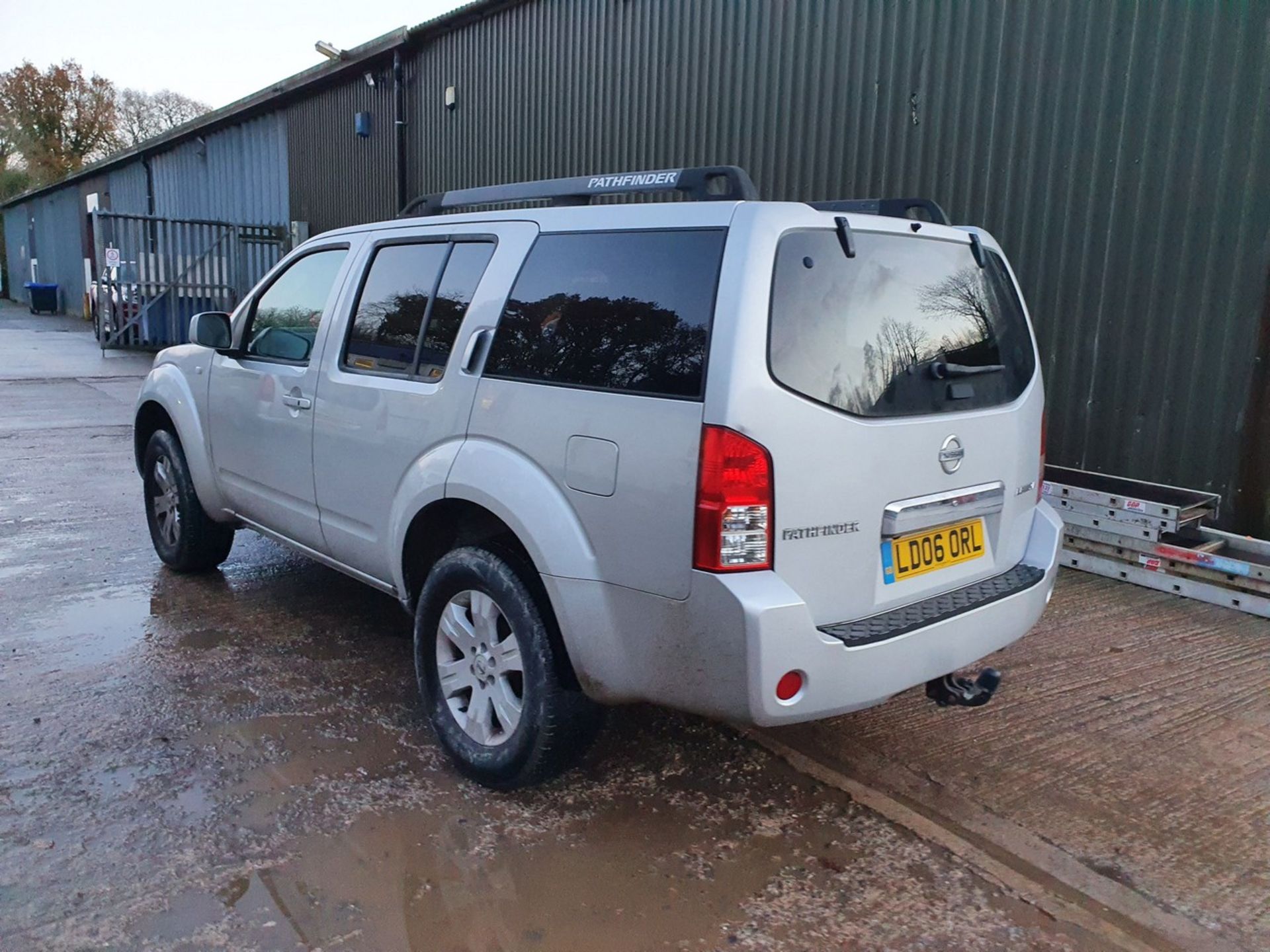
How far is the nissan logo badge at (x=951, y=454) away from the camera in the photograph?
3.12 m

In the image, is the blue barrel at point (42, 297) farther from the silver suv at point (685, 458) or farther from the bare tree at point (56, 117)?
the silver suv at point (685, 458)

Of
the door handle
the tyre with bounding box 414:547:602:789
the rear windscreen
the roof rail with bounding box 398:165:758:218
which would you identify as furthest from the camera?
the door handle

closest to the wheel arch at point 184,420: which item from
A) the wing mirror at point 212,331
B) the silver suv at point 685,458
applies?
the wing mirror at point 212,331

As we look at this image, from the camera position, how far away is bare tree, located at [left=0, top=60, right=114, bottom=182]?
150 ft

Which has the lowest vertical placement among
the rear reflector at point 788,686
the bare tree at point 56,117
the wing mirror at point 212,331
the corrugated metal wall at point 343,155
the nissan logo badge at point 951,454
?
the rear reflector at point 788,686

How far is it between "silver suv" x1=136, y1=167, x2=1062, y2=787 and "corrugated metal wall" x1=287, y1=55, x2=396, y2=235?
34.6 feet

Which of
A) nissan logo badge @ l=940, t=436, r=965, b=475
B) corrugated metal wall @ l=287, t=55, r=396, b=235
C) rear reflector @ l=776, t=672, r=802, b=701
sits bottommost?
rear reflector @ l=776, t=672, r=802, b=701

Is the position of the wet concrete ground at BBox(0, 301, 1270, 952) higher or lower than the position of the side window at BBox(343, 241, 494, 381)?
lower

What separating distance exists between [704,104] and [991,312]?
6266 millimetres

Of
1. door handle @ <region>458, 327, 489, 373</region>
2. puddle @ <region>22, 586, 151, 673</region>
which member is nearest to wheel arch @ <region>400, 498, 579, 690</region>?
door handle @ <region>458, 327, 489, 373</region>

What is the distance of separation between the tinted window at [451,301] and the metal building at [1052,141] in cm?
430

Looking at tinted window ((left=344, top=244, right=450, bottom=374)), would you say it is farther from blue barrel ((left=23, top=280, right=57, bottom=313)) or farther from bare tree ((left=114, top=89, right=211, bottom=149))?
bare tree ((left=114, top=89, right=211, bottom=149))

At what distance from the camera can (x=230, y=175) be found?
763 inches

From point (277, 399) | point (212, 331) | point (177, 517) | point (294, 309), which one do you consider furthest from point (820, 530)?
point (177, 517)
